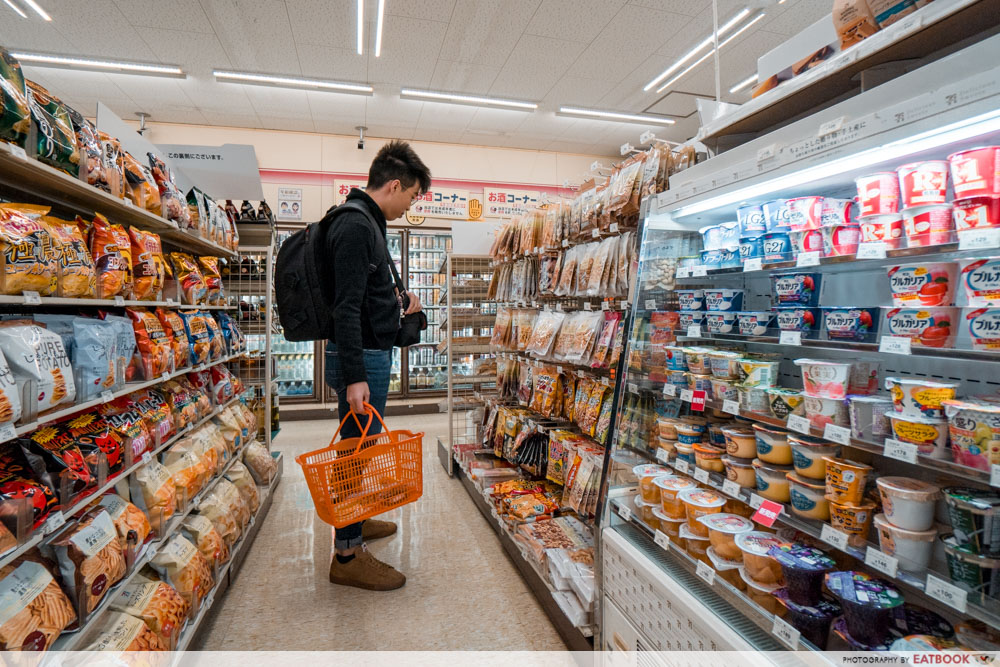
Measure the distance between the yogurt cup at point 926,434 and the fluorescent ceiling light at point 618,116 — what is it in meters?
5.94

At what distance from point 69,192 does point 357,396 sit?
119cm

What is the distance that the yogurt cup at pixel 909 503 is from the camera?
0.99 meters

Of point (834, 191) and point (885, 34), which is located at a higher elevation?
point (885, 34)

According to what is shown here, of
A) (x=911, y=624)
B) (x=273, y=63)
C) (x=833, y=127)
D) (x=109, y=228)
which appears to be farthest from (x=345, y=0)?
(x=911, y=624)

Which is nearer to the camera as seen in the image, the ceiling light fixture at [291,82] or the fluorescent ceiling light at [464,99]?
the ceiling light fixture at [291,82]

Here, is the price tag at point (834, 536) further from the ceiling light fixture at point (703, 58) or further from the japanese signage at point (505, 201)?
the japanese signage at point (505, 201)

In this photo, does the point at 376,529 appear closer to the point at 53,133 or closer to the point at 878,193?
the point at 53,133

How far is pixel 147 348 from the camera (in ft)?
6.23

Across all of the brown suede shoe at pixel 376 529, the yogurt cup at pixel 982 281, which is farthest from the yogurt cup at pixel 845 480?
the brown suede shoe at pixel 376 529

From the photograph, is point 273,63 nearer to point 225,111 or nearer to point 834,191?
point 225,111

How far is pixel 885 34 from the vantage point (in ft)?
3.46

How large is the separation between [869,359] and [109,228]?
2.45 m

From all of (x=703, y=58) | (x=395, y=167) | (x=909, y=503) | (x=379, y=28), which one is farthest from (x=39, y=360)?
(x=703, y=58)

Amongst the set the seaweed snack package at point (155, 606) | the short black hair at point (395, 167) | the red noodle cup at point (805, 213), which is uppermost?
the short black hair at point (395, 167)
